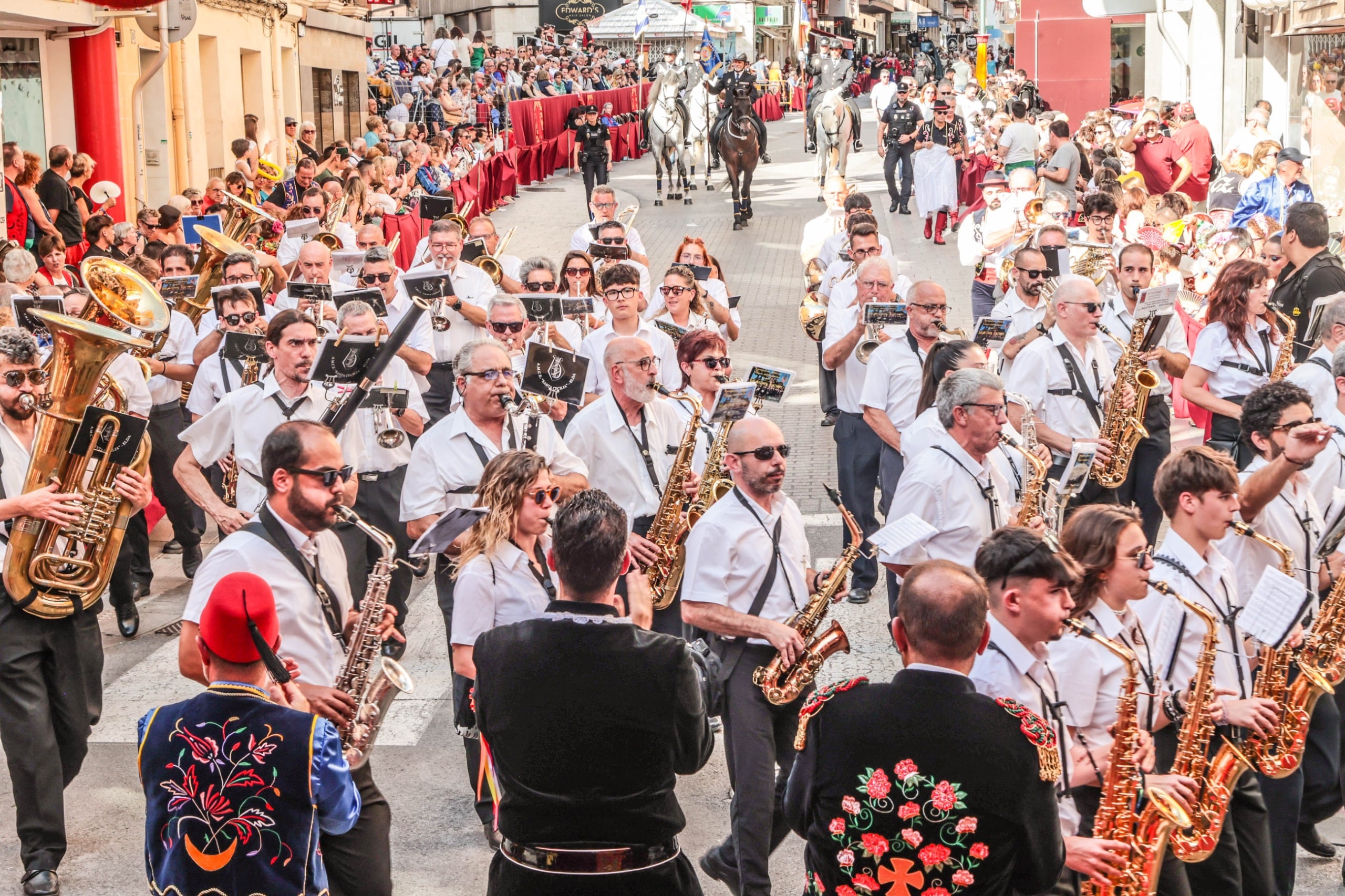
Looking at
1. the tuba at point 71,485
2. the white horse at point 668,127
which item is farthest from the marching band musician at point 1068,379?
the white horse at point 668,127

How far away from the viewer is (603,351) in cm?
952

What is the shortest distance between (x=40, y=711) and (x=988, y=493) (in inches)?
152

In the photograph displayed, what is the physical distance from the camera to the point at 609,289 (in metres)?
9.59

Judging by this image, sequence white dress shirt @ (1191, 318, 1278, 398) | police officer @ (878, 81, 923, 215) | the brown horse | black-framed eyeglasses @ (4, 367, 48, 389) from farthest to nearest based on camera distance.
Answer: the brown horse
police officer @ (878, 81, 923, 215)
white dress shirt @ (1191, 318, 1278, 398)
black-framed eyeglasses @ (4, 367, 48, 389)

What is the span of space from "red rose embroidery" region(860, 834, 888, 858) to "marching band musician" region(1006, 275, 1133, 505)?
4832 millimetres

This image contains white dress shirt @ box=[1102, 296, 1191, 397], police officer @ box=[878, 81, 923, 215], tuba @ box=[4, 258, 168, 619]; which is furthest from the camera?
police officer @ box=[878, 81, 923, 215]

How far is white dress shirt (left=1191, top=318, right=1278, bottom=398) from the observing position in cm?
866

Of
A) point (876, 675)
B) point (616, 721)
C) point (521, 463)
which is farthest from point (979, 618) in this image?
point (876, 675)

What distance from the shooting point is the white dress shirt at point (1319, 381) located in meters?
7.32

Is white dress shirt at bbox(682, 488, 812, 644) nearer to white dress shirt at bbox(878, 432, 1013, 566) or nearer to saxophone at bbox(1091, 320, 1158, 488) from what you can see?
white dress shirt at bbox(878, 432, 1013, 566)

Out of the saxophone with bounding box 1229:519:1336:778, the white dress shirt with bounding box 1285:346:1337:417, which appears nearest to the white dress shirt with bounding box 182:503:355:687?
the saxophone with bounding box 1229:519:1336:778

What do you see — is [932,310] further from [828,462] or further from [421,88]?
[421,88]

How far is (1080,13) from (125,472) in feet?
122

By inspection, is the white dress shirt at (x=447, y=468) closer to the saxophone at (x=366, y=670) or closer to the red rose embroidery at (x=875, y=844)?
the saxophone at (x=366, y=670)
